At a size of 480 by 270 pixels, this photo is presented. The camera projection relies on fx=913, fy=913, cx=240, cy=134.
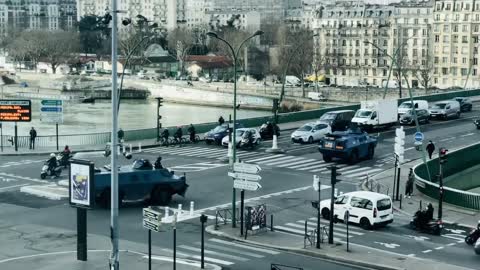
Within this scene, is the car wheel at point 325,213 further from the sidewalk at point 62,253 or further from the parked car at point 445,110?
the parked car at point 445,110

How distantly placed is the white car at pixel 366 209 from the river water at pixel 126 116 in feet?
170

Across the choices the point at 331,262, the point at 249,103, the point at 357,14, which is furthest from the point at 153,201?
the point at 357,14

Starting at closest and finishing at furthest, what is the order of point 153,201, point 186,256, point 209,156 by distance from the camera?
point 186,256
point 153,201
point 209,156

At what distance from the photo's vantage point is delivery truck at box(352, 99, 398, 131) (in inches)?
2442

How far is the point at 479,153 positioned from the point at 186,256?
1118 inches

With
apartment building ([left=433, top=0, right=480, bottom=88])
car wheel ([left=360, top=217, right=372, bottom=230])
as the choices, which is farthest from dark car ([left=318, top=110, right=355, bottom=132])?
apartment building ([left=433, top=0, right=480, bottom=88])

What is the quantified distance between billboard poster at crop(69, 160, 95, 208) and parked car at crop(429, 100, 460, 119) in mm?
47982

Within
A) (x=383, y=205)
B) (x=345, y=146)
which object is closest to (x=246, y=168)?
(x=383, y=205)

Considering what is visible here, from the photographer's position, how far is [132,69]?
554ft

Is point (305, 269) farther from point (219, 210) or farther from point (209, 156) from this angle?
point (209, 156)

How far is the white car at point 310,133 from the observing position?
185ft

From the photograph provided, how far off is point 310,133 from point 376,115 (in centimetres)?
769

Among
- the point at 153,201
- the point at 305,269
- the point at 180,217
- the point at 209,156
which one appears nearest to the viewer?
the point at 305,269

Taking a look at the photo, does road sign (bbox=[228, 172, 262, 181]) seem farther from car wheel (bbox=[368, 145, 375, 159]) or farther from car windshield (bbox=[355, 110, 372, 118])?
car windshield (bbox=[355, 110, 372, 118])
